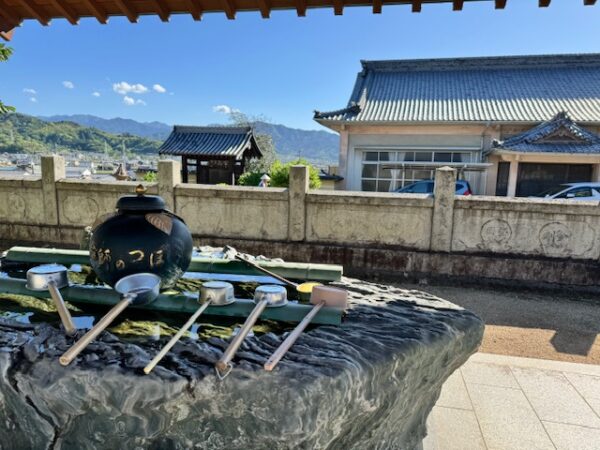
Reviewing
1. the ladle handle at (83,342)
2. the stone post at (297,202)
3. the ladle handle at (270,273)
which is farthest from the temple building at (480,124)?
the ladle handle at (83,342)

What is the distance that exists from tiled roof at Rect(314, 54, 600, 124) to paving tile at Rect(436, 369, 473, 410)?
13.5 meters

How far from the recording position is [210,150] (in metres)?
18.5

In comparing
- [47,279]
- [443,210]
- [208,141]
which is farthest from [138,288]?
[208,141]

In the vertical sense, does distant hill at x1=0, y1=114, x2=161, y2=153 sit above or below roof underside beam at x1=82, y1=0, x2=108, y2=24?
above

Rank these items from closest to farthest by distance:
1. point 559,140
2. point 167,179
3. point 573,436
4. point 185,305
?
point 185,305, point 573,436, point 167,179, point 559,140

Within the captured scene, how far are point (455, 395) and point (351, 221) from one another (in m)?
3.78

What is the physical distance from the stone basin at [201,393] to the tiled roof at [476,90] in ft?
48.6

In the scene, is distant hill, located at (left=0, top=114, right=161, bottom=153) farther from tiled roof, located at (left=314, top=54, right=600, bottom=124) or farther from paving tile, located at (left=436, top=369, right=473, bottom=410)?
paving tile, located at (left=436, top=369, right=473, bottom=410)

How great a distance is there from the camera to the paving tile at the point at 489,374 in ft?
10.9

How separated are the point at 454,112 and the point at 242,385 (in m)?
16.5

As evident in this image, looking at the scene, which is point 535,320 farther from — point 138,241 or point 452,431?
point 138,241

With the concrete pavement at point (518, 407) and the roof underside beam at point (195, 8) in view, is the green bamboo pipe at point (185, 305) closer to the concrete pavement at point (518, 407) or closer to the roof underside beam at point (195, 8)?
the concrete pavement at point (518, 407)

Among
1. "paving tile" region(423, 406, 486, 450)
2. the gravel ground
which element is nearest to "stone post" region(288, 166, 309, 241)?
the gravel ground

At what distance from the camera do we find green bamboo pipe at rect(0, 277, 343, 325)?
1952 mm
